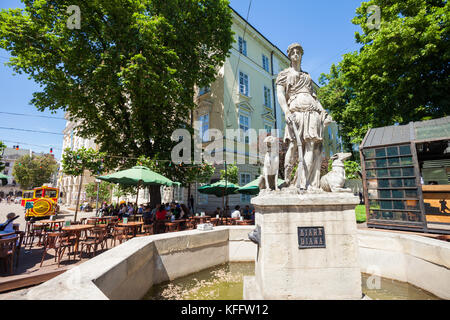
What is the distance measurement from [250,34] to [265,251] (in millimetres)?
22387

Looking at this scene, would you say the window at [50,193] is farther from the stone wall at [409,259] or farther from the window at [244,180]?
the stone wall at [409,259]

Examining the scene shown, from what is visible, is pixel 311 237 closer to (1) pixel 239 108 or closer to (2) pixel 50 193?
(1) pixel 239 108

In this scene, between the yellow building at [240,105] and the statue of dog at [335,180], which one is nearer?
the statue of dog at [335,180]

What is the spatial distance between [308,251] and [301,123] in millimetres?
2165

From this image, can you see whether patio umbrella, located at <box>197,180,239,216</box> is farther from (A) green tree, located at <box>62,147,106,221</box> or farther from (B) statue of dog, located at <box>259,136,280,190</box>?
(B) statue of dog, located at <box>259,136,280,190</box>

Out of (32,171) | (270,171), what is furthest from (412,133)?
(32,171)

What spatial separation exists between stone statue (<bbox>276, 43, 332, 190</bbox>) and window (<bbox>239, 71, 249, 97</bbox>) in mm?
15539

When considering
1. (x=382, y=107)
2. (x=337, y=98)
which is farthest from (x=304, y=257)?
(x=337, y=98)

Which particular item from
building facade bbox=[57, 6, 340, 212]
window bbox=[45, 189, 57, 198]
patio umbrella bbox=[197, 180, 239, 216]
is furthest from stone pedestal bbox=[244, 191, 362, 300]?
window bbox=[45, 189, 57, 198]

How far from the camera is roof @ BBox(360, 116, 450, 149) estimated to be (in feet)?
20.9

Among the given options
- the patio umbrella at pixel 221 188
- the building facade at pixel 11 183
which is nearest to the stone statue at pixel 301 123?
the patio umbrella at pixel 221 188

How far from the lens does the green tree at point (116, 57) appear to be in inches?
384

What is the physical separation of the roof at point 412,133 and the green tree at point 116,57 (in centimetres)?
895

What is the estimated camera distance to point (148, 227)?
7660mm
